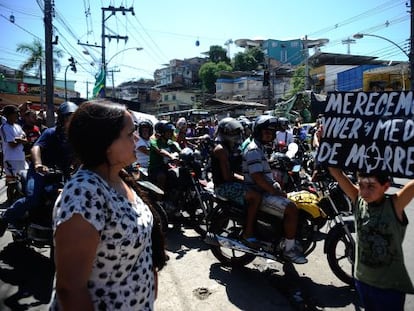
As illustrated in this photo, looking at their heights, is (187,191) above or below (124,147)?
below

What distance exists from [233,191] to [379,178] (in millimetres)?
2274

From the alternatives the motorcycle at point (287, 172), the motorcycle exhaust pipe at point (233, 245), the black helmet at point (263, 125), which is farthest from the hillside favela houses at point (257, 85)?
the motorcycle exhaust pipe at point (233, 245)

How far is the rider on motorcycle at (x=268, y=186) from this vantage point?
3.94 meters

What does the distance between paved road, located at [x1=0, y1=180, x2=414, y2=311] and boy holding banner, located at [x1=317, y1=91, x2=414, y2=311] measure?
1.37 meters

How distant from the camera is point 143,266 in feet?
5.40

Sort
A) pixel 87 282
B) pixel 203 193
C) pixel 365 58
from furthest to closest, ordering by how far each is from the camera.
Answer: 1. pixel 365 58
2. pixel 203 193
3. pixel 87 282

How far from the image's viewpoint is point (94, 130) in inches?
60.2

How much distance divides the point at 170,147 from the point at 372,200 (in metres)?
5.00

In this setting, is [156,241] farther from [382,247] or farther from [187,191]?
[187,191]

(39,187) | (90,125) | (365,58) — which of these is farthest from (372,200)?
(365,58)

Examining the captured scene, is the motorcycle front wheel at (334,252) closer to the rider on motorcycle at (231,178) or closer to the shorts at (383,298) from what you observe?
the rider on motorcycle at (231,178)

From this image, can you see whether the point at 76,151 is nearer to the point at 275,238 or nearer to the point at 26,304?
the point at 26,304

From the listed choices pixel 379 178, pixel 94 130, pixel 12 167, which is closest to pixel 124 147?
pixel 94 130

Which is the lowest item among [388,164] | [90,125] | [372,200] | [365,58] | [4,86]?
[372,200]
